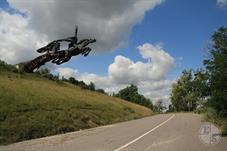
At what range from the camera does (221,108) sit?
16719 millimetres

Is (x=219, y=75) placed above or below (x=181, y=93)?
below

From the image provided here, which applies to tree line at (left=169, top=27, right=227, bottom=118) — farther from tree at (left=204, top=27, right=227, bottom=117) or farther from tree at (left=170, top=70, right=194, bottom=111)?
tree at (left=170, top=70, right=194, bottom=111)

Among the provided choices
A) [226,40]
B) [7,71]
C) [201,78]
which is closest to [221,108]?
[201,78]

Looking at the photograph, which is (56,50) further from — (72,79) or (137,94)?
(137,94)

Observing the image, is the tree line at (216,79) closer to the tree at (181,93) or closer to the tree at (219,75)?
the tree at (219,75)

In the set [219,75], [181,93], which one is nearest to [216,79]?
[219,75]

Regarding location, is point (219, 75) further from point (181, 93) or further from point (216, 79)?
point (181, 93)

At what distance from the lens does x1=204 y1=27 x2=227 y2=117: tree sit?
16.3 m

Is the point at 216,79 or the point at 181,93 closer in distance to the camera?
the point at 216,79

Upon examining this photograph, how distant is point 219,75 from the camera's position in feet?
54.0

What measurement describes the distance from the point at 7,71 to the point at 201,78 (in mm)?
33458

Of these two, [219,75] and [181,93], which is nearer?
[219,75]

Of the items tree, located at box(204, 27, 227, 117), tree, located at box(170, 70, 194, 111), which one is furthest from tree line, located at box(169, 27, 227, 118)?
tree, located at box(170, 70, 194, 111)

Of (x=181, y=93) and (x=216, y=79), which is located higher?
(x=181, y=93)
